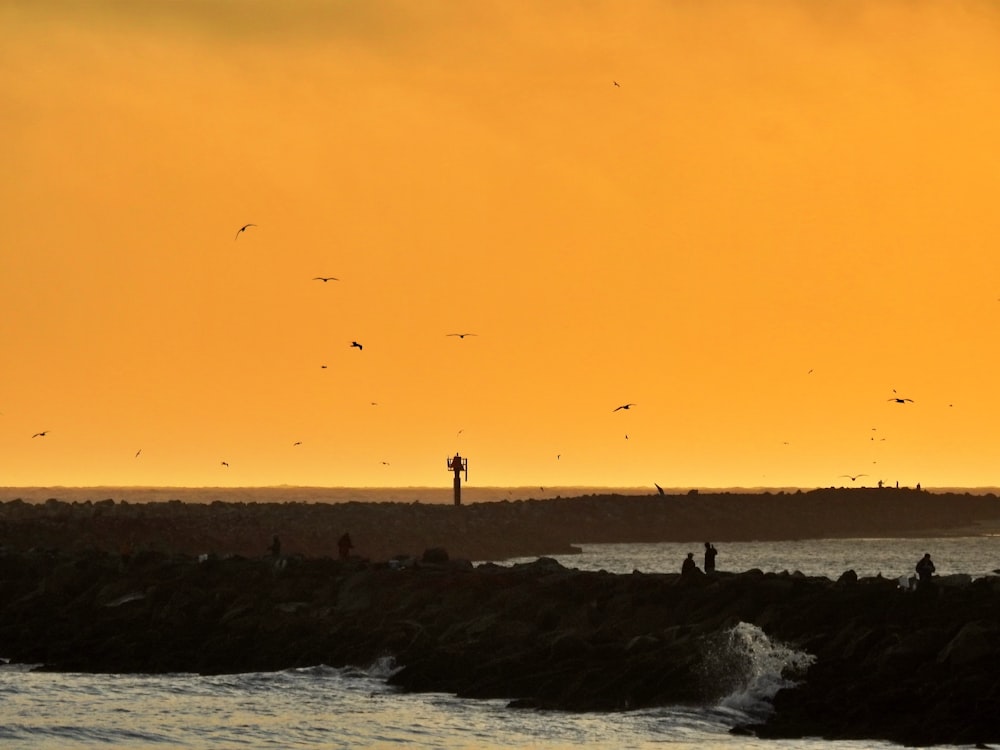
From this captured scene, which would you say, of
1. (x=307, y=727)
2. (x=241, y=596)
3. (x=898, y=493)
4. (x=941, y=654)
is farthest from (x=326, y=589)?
(x=898, y=493)

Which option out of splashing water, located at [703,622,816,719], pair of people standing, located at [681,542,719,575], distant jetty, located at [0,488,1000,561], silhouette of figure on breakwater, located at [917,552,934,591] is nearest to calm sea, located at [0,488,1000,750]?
splashing water, located at [703,622,816,719]

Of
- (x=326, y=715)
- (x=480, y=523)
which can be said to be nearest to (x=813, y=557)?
(x=480, y=523)

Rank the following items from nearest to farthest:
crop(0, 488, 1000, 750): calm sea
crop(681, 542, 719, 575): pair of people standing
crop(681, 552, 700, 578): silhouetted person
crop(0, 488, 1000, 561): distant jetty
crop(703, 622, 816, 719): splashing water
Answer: crop(0, 488, 1000, 750): calm sea → crop(703, 622, 816, 719): splashing water → crop(681, 552, 700, 578): silhouetted person → crop(681, 542, 719, 575): pair of people standing → crop(0, 488, 1000, 561): distant jetty

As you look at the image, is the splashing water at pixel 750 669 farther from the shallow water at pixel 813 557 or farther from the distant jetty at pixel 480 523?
the shallow water at pixel 813 557

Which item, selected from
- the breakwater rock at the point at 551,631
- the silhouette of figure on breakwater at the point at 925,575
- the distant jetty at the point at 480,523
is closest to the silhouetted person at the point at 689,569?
the breakwater rock at the point at 551,631

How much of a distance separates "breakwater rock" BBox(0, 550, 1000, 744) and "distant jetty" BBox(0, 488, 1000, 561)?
9.15 meters

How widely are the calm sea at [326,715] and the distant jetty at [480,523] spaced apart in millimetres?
15843

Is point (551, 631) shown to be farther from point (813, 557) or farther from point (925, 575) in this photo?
point (813, 557)

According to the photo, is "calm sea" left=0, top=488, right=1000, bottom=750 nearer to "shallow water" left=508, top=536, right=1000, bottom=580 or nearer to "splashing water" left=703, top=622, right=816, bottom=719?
"splashing water" left=703, top=622, right=816, bottom=719

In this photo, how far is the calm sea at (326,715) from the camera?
24453 mm

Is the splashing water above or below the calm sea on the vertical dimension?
above

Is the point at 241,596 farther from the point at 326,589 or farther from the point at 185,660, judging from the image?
the point at 185,660

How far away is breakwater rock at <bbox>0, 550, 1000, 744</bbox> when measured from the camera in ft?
83.7

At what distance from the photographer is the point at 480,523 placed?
77.1 metres
